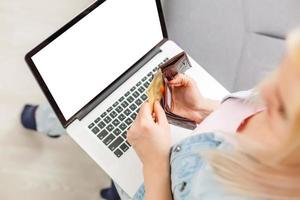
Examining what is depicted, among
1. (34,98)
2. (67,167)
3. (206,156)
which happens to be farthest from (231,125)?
(34,98)

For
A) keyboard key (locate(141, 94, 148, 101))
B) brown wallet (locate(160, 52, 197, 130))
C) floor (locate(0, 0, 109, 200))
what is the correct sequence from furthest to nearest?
floor (locate(0, 0, 109, 200)) < keyboard key (locate(141, 94, 148, 101)) < brown wallet (locate(160, 52, 197, 130))

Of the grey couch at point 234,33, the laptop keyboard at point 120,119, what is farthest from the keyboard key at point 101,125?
the grey couch at point 234,33

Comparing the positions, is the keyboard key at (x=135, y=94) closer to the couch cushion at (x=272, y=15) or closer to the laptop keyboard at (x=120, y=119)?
the laptop keyboard at (x=120, y=119)

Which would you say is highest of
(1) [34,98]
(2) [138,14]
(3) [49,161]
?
(2) [138,14]

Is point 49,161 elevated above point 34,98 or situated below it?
below

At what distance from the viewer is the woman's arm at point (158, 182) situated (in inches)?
34.8

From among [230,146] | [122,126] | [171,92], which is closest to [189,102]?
[171,92]

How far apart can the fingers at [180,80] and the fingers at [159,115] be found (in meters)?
0.06

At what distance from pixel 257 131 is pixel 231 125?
218 millimetres

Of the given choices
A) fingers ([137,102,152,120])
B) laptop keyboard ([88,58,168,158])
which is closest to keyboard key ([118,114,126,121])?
laptop keyboard ([88,58,168,158])

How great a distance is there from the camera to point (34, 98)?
151 cm

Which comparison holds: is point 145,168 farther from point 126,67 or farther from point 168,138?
point 126,67

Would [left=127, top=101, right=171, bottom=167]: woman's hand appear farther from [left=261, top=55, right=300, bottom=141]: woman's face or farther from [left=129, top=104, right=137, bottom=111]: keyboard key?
[left=261, top=55, right=300, bottom=141]: woman's face

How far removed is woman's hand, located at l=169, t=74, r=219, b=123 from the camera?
3.34 ft
